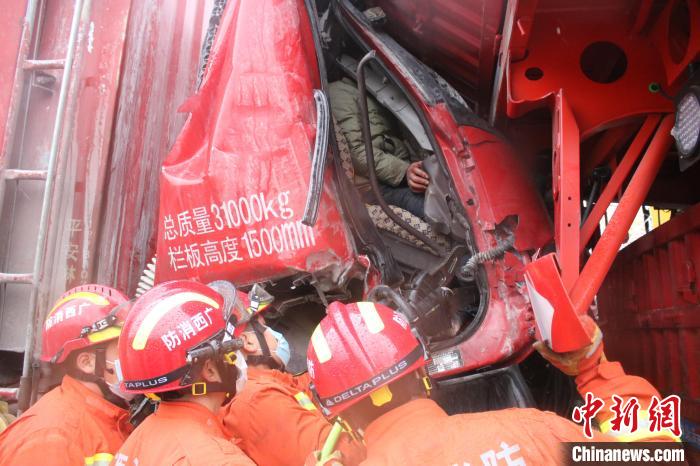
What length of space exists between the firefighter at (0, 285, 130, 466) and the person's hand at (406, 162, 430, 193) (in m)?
1.28

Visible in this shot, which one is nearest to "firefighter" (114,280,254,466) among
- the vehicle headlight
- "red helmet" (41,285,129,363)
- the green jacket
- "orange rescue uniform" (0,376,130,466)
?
"orange rescue uniform" (0,376,130,466)

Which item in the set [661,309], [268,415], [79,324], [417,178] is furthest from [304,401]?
[661,309]

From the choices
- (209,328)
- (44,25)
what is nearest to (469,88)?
(209,328)

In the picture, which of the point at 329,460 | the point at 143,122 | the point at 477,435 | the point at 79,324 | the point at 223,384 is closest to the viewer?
the point at 477,435

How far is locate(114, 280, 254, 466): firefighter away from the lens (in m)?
1.78

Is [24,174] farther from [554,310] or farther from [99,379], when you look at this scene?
[554,310]

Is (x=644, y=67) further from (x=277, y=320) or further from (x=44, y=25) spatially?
(x=44, y=25)

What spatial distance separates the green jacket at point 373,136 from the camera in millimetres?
2848

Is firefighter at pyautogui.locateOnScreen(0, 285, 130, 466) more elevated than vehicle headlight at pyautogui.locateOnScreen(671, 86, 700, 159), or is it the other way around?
vehicle headlight at pyautogui.locateOnScreen(671, 86, 700, 159)

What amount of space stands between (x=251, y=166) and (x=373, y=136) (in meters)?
0.62

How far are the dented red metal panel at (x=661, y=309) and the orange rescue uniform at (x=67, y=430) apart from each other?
1968mm

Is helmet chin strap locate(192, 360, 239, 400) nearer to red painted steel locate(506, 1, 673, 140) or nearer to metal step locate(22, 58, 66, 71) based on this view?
red painted steel locate(506, 1, 673, 140)

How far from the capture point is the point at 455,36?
277cm

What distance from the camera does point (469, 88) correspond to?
118 inches
